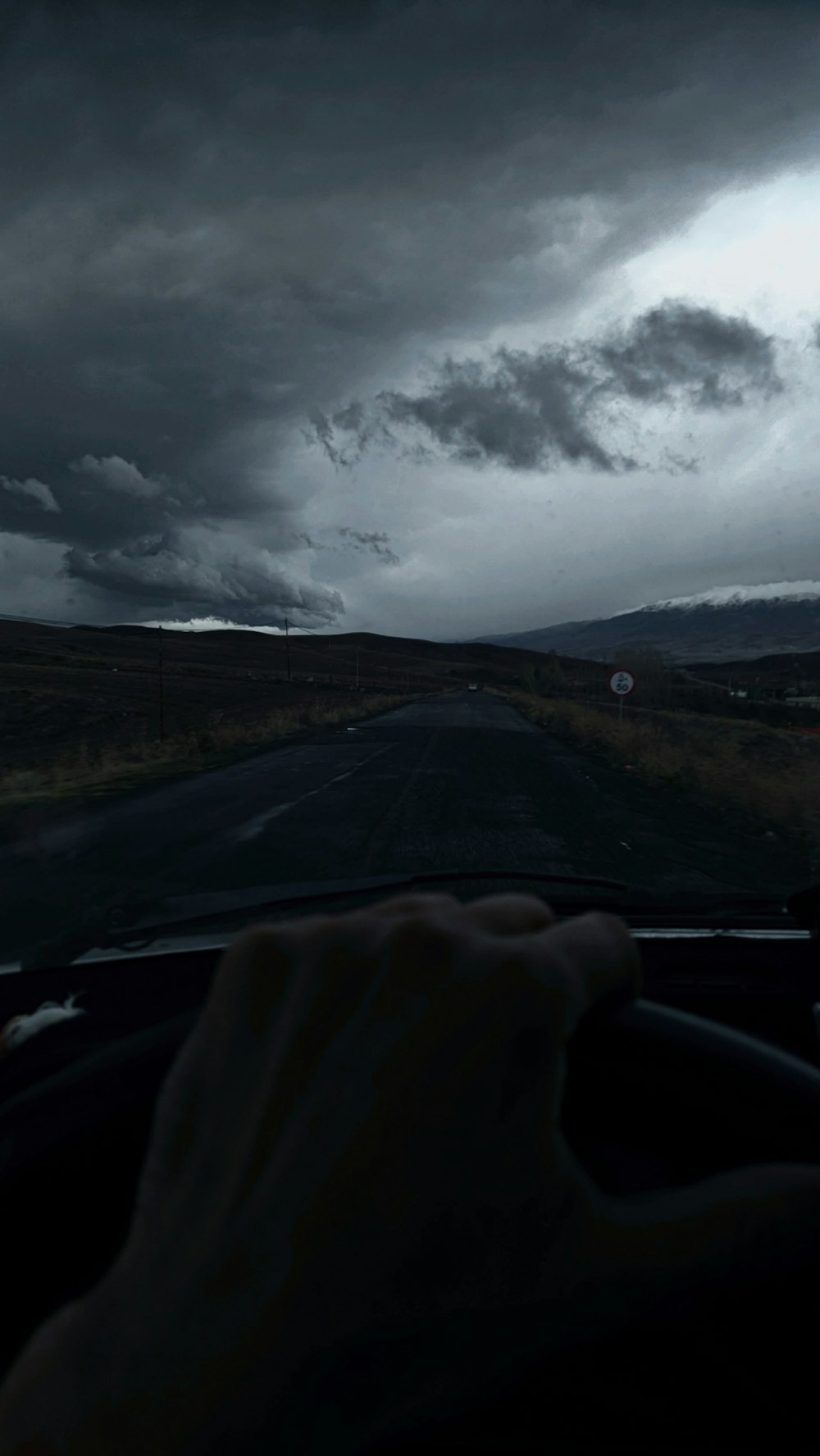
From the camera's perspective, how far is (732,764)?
17.7 metres

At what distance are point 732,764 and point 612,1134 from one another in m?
17.8

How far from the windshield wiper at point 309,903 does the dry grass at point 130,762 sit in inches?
423

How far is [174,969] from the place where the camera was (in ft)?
9.05

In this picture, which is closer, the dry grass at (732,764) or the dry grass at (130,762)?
the dry grass at (732,764)

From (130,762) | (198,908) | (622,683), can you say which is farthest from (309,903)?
(622,683)

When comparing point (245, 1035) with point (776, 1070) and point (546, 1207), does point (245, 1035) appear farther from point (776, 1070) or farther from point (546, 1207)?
point (776, 1070)

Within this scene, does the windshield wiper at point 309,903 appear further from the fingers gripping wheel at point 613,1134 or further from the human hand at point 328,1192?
the human hand at point 328,1192

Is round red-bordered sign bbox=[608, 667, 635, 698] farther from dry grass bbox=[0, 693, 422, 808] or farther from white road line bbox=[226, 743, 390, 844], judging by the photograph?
white road line bbox=[226, 743, 390, 844]

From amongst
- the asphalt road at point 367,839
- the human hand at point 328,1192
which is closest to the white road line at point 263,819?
the asphalt road at point 367,839

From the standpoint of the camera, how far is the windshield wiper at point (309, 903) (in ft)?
9.46

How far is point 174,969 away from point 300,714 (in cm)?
3036

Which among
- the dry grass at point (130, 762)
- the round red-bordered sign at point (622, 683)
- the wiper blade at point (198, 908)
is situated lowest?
the dry grass at point (130, 762)

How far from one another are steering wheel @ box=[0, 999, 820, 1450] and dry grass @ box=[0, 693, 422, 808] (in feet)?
41.8

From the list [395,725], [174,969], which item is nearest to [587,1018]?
[174,969]
